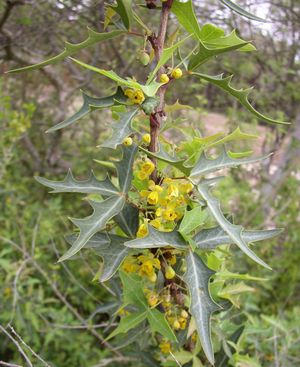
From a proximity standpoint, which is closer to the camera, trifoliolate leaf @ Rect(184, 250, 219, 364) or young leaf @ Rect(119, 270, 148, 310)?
trifoliolate leaf @ Rect(184, 250, 219, 364)

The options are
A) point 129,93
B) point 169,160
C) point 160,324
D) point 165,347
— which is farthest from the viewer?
point 165,347

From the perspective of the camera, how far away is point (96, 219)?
3.14 feet

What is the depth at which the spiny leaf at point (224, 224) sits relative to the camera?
88 cm

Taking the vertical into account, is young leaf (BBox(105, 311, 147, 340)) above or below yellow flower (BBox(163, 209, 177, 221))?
below

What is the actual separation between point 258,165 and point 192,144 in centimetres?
316

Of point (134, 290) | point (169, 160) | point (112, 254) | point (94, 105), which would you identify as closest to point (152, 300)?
point (134, 290)

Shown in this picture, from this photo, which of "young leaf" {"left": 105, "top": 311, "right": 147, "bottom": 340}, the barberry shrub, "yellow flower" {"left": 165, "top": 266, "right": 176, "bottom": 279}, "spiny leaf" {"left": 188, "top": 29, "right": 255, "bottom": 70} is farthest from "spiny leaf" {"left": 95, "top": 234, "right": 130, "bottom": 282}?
"spiny leaf" {"left": 188, "top": 29, "right": 255, "bottom": 70}

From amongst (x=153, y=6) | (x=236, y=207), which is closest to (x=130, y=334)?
(x=153, y=6)

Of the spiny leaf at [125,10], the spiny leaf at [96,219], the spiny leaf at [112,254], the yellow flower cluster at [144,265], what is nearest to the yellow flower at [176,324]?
the yellow flower cluster at [144,265]

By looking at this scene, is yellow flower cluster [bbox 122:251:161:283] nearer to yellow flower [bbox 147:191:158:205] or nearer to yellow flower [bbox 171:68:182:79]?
yellow flower [bbox 147:191:158:205]

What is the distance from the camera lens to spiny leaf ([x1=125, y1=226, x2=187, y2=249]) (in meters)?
0.89

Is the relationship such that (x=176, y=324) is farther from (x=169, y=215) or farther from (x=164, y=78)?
(x=164, y=78)

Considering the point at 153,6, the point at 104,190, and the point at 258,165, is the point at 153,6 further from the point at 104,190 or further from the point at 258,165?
the point at 258,165

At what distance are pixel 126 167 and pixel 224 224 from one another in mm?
277
